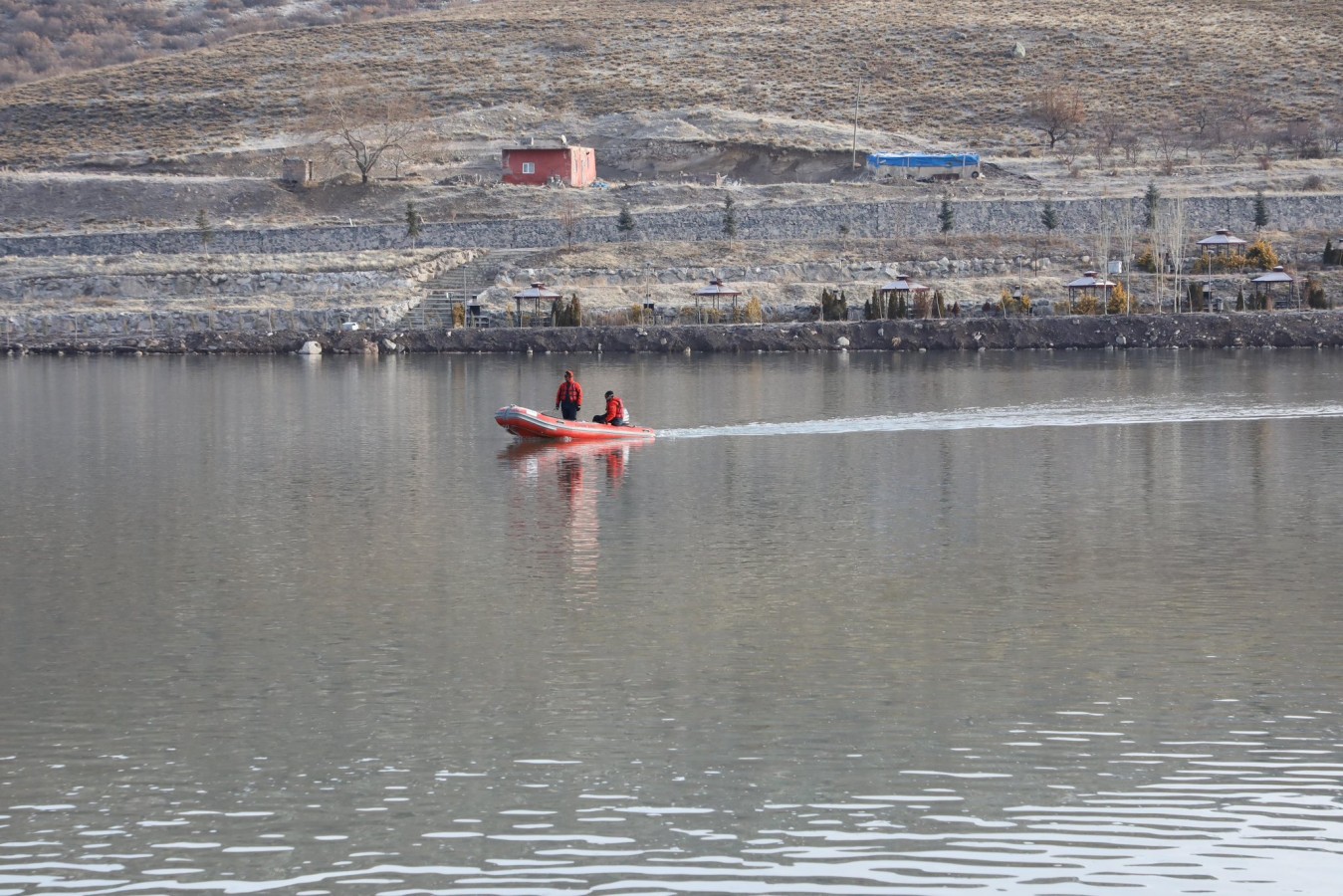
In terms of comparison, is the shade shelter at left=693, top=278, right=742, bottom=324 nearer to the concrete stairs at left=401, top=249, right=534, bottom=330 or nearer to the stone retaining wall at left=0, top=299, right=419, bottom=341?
the concrete stairs at left=401, top=249, right=534, bottom=330

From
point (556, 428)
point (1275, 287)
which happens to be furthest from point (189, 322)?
point (1275, 287)

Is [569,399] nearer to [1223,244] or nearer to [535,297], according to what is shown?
[535,297]

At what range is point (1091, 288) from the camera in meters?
61.3

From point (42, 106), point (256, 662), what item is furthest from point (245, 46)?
point (256, 662)

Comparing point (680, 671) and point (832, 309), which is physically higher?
point (832, 309)

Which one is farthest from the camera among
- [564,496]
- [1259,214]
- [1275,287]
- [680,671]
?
[1259,214]

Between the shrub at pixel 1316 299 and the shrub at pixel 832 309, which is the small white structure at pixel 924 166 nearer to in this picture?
the shrub at pixel 832 309

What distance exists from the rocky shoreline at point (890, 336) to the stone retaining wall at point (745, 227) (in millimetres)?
11028

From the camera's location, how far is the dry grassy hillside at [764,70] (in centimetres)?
9638

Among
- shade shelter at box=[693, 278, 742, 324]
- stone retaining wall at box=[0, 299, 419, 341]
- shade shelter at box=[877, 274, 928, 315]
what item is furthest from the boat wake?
stone retaining wall at box=[0, 299, 419, 341]

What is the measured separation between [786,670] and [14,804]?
612 centimetres

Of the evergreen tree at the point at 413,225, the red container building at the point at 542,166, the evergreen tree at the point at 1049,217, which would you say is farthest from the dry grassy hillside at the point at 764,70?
the evergreen tree at the point at 413,225

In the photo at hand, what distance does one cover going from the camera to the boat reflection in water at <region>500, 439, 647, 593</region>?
20.3 m

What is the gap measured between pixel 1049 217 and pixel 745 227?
40.4 feet
